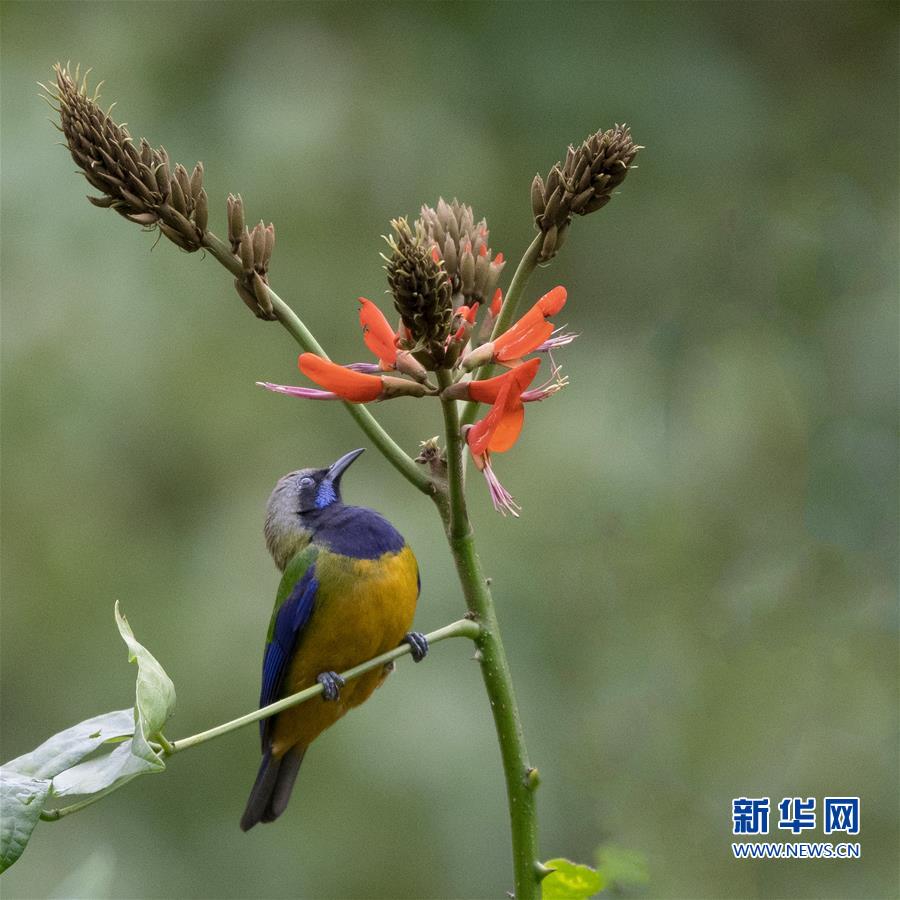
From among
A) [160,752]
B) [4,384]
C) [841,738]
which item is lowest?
[160,752]

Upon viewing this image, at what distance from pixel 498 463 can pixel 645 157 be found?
1.50 meters

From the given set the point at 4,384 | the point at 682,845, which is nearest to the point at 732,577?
the point at 682,845

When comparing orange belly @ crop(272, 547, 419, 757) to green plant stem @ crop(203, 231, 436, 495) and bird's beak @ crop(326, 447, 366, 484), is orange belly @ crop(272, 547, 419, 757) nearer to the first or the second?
bird's beak @ crop(326, 447, 366, 484)

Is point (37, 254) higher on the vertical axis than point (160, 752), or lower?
higher

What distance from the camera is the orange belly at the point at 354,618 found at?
2.74 meters

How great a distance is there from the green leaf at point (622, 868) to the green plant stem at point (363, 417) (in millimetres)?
511

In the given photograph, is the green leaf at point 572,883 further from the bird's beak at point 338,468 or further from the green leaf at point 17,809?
the bird's beak at point 338,468

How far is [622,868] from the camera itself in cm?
151

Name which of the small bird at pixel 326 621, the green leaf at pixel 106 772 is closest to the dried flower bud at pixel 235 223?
the green leaf at pixel 106 772

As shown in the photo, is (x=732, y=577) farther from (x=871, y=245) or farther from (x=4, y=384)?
(x=4, y=384)

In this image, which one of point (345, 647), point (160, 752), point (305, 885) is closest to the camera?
point (160, 752)

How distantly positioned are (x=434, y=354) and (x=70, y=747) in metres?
0.63

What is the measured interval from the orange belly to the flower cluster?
47.7 inches

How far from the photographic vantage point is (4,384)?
459cm
